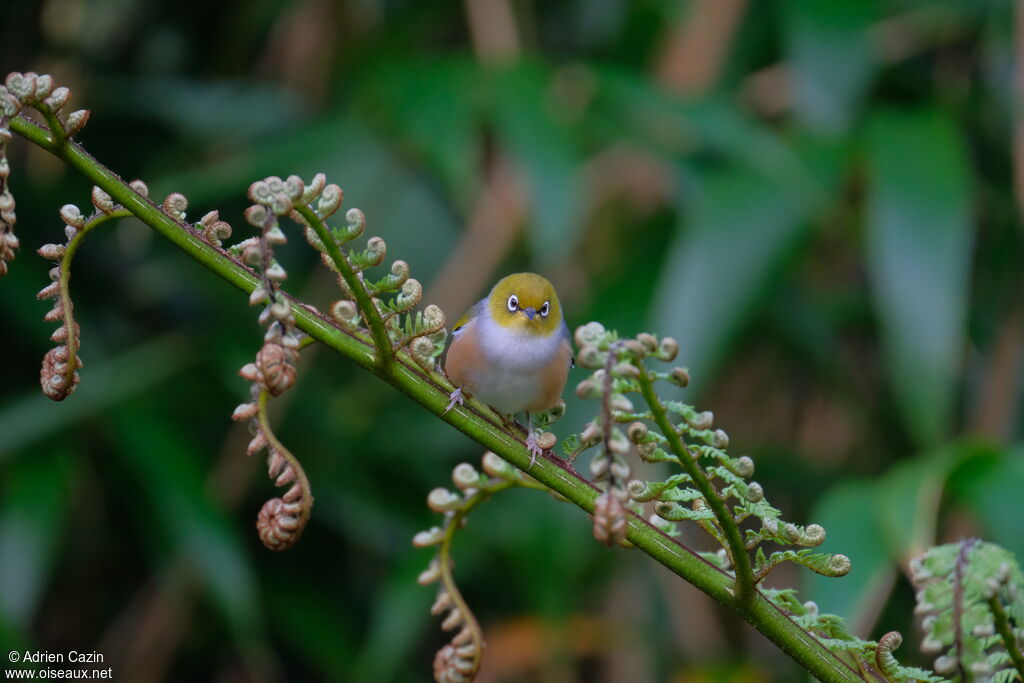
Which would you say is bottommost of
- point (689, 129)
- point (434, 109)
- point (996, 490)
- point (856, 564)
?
point (856, 564)

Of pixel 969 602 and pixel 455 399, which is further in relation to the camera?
pixel 455 399

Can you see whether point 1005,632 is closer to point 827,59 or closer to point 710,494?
point 710,494

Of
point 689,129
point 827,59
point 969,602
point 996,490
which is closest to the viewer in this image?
point 969,602

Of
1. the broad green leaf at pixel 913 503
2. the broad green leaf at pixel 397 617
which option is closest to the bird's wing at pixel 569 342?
the broad green leaf at pixel 913 503

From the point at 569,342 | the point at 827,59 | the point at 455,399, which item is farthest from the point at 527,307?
the point at 827,59

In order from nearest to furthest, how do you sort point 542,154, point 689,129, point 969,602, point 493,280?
point 969,602 → point 542,154 → point 689,129 → point 493,280

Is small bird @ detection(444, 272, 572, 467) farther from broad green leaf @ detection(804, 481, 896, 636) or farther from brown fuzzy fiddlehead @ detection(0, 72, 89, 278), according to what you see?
brown fuzzy fiddlehead @ detection(0, 72, 89, 278)

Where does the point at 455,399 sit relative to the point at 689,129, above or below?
below

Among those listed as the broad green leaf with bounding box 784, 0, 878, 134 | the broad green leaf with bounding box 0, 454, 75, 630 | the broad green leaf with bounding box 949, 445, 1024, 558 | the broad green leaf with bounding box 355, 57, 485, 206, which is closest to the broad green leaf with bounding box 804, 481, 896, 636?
the broad green leaf with bounding box 949, 445, 1024, 558
